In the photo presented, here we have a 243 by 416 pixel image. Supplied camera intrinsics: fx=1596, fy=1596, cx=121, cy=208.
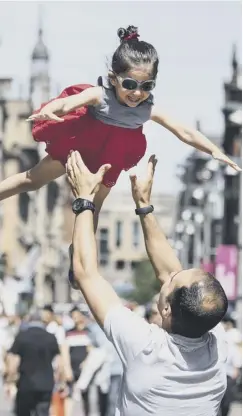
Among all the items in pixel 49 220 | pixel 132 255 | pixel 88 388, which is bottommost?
pixel 132 255

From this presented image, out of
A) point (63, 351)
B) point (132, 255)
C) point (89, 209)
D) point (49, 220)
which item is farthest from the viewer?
point (132, 255)

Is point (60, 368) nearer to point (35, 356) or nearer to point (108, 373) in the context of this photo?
point (108, 373)

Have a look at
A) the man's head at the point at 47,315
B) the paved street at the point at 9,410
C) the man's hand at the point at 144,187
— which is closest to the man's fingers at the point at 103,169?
the man's hand at the point at 144,187

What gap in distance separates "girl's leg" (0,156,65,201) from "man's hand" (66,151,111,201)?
40 cm

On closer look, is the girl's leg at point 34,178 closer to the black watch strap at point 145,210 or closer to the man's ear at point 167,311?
the black watch strap at point 145,210

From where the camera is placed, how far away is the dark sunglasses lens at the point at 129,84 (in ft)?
19.6

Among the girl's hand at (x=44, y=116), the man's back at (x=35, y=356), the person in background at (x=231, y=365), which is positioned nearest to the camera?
the girl's hand at (x=44, y=116)

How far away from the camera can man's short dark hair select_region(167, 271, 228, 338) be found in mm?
5805

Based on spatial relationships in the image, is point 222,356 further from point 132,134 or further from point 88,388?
point 88,388

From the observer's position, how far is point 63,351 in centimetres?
1859

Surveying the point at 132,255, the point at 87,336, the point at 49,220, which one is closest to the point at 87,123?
the point at 87,336

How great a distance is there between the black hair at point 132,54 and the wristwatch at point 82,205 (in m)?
0.55

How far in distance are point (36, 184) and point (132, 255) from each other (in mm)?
132042

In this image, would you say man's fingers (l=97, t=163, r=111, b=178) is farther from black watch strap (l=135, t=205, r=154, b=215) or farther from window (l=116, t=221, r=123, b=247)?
window (l=116, t=221, r=123, b=247)
